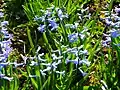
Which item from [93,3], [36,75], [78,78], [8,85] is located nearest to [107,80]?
[78,78]

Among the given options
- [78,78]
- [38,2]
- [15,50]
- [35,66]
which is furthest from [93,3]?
[35,66]

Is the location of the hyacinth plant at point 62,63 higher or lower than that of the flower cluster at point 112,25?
lower

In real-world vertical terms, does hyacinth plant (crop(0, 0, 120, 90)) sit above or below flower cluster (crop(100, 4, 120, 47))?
below

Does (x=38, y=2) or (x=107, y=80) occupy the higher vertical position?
(x=38, y=2)

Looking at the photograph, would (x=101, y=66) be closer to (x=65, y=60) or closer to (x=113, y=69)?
(x=113, y=69)

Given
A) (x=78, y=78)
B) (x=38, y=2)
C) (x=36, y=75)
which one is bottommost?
(x=78, y=78)

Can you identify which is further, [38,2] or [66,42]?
[38,2]

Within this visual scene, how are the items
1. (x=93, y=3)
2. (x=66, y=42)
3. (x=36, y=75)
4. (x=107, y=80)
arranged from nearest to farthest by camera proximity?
(x=36, y=75) < (x=107, y=80) < (x=66, y=42) < (x=93, y=3)

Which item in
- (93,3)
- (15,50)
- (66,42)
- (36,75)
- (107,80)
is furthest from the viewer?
(93,3)

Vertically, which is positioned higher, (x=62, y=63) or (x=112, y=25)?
(x=112, y=25)

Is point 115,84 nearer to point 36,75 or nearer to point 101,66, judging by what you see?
point 101,66
